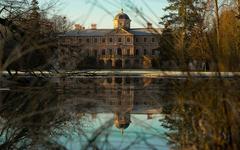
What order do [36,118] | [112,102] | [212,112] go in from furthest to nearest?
1. [112,102]
2. [36,118]
3. [212,112]

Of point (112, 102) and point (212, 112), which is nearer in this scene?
point (212, 112)

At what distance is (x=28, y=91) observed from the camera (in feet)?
15.1

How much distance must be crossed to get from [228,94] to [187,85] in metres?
0.36

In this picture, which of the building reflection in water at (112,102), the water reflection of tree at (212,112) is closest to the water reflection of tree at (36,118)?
the building reflection in water at (112,102)

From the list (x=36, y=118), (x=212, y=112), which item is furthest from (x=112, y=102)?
(x=212, y=112)

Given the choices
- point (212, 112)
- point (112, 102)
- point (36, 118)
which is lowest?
point (112, 102)

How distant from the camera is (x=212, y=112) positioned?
153 inches

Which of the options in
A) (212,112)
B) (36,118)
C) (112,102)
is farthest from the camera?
(112,102)

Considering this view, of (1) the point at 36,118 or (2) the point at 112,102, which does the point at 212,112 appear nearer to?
(1) the point at 36,118

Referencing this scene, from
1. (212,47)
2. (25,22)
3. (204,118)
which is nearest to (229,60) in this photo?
(212,47)

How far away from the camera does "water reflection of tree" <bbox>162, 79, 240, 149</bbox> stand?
12.7 feet

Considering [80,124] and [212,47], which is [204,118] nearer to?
[212,47]

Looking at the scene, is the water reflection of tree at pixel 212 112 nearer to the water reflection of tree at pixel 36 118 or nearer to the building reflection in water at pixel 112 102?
the building reflection in water at pixel 112 102

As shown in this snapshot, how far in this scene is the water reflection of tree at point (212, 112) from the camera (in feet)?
12.7
